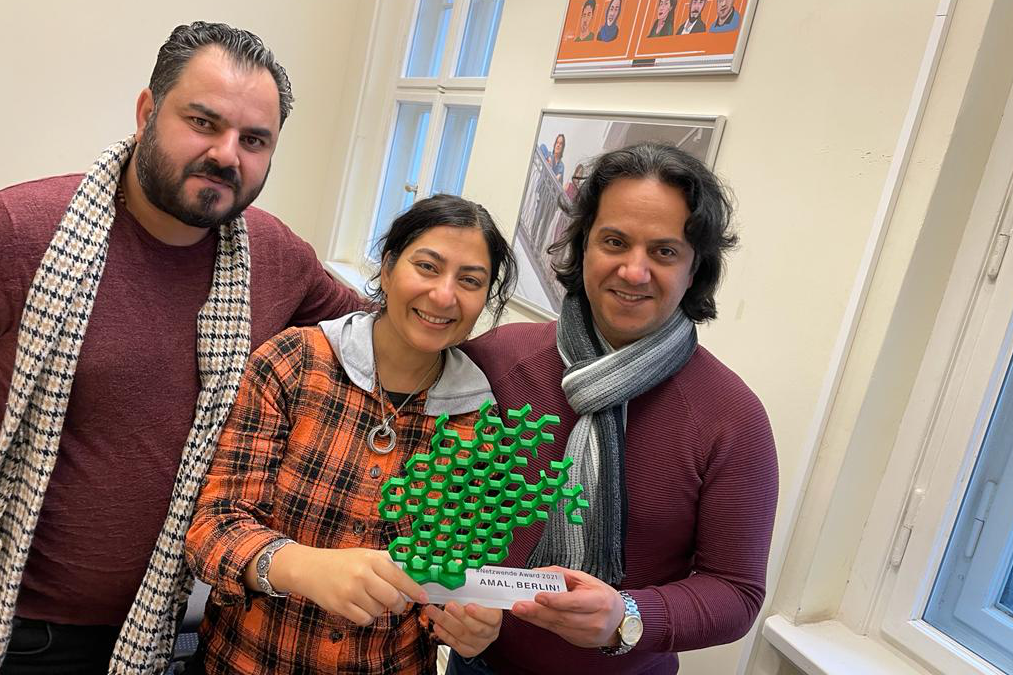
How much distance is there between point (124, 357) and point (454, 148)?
9.06 feet

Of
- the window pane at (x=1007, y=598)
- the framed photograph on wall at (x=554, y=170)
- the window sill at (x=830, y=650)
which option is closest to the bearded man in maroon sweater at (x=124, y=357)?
the framed photograph on wall at (x=554, y=170)

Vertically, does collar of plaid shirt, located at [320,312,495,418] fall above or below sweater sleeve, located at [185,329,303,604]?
above

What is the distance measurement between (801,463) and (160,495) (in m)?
1.11

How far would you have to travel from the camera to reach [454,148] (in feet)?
12.1

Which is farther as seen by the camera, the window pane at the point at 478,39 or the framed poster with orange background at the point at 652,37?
the window pane at the point at 478,39

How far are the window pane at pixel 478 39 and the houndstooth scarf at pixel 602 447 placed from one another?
110 inches

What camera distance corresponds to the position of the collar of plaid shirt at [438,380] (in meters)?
1.06

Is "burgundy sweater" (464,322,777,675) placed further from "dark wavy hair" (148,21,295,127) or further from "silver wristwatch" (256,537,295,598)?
"dark wavy hair" (148,21,295,127)

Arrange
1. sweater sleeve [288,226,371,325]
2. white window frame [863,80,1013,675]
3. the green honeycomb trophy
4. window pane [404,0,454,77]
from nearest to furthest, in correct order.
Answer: the green honeycomb trophy → white window frame [863,80,1013,675] → sweater sleeve [288,226,371,325] → window pane [404,0,454,77]

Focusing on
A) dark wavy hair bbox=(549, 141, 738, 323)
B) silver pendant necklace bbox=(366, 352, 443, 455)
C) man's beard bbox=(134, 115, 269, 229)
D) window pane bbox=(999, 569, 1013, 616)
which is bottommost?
window pane bbox=(999, 569, 1013, 616)

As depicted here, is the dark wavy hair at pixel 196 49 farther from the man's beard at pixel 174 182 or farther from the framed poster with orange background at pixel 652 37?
the framed poster with orange background at pixel 652 37

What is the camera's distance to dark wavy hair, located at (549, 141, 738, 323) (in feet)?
3.37

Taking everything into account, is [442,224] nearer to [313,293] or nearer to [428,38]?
[313,293]

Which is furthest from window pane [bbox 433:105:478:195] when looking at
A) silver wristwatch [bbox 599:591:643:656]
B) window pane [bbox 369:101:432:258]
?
silver wristwatch [bbox 599:591:643:656]
